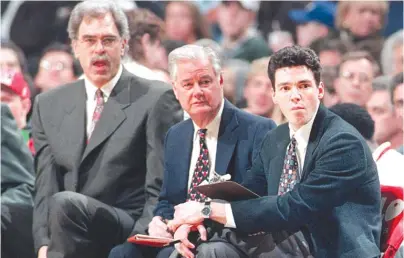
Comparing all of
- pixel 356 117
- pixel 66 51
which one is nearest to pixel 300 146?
pixel 356 117

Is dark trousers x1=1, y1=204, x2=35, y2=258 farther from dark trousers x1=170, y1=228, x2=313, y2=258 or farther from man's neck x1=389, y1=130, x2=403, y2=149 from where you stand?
man's neck x1=389, y1=130, x2=403, y2=149

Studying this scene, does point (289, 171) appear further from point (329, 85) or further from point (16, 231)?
point (329, 85)

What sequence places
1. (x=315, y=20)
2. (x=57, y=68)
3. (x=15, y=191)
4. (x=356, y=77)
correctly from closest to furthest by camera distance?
1. (x=15, y=191)
2. (x=356, y=77)
3. (x=57, y=68)
4. (x=315, y=20)

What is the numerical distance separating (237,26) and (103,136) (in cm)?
397

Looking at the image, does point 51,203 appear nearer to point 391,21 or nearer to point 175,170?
point 175,170

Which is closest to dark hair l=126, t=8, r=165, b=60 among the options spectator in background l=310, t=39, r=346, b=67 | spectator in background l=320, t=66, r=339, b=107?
spectator in background l=320, t=66, r=339, b=107

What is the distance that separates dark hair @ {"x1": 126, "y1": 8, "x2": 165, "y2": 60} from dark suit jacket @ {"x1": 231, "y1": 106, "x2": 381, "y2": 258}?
2.14 meters

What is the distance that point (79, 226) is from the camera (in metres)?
5.03

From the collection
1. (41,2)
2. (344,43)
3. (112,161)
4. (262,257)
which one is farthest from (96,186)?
(41,2)

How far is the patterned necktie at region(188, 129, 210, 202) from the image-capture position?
5020 mm

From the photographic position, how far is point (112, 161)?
5.34m

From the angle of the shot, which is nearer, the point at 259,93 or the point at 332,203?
the point at 332,203

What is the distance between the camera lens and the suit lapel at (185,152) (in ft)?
16.6

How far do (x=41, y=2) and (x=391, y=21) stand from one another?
3.02 meters
